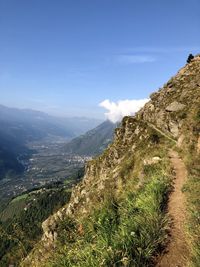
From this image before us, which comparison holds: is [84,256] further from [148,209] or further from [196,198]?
[196,198]

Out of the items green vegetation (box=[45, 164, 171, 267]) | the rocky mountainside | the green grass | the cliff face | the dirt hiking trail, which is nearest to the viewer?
the green grass

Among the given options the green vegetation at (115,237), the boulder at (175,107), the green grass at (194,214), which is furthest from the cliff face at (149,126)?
the green vegetation at (115,237)

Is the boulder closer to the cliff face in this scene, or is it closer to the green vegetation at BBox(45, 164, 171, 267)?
the cliff face

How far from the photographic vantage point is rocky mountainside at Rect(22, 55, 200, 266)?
9.45 m

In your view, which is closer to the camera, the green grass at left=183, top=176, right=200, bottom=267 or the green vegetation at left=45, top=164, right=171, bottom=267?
the green grass at left=183, top=176, right=200, bottom=267

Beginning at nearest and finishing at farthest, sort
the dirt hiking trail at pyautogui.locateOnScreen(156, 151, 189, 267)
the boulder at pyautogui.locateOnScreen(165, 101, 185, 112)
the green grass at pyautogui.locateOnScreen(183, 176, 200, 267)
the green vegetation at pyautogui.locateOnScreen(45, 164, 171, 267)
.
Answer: the green grass at pyautogui.locateOnScreen(183, 176, 200, 267), the green vegetation at pyautogui.locateOnScreen(45, 164, 171, 267), the dirt hiking trail at pyautogui.locateOnScreen(156, 151, 189, 267), the boulder at pyautogui.locateOnScreen(165, 101, 185, 112)

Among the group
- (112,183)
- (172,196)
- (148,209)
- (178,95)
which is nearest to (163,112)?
(178,95)

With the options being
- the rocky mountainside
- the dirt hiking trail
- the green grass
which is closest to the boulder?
the rocky mountainside

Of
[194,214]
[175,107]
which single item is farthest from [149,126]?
[194,214]

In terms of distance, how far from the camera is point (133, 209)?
44.6 ft

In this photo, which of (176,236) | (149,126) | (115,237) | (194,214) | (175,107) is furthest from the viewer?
(149,126)

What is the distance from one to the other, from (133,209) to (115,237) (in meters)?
3.56

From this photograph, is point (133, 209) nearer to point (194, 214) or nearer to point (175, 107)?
point (194, 214)

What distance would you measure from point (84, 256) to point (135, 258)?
1.51 m
